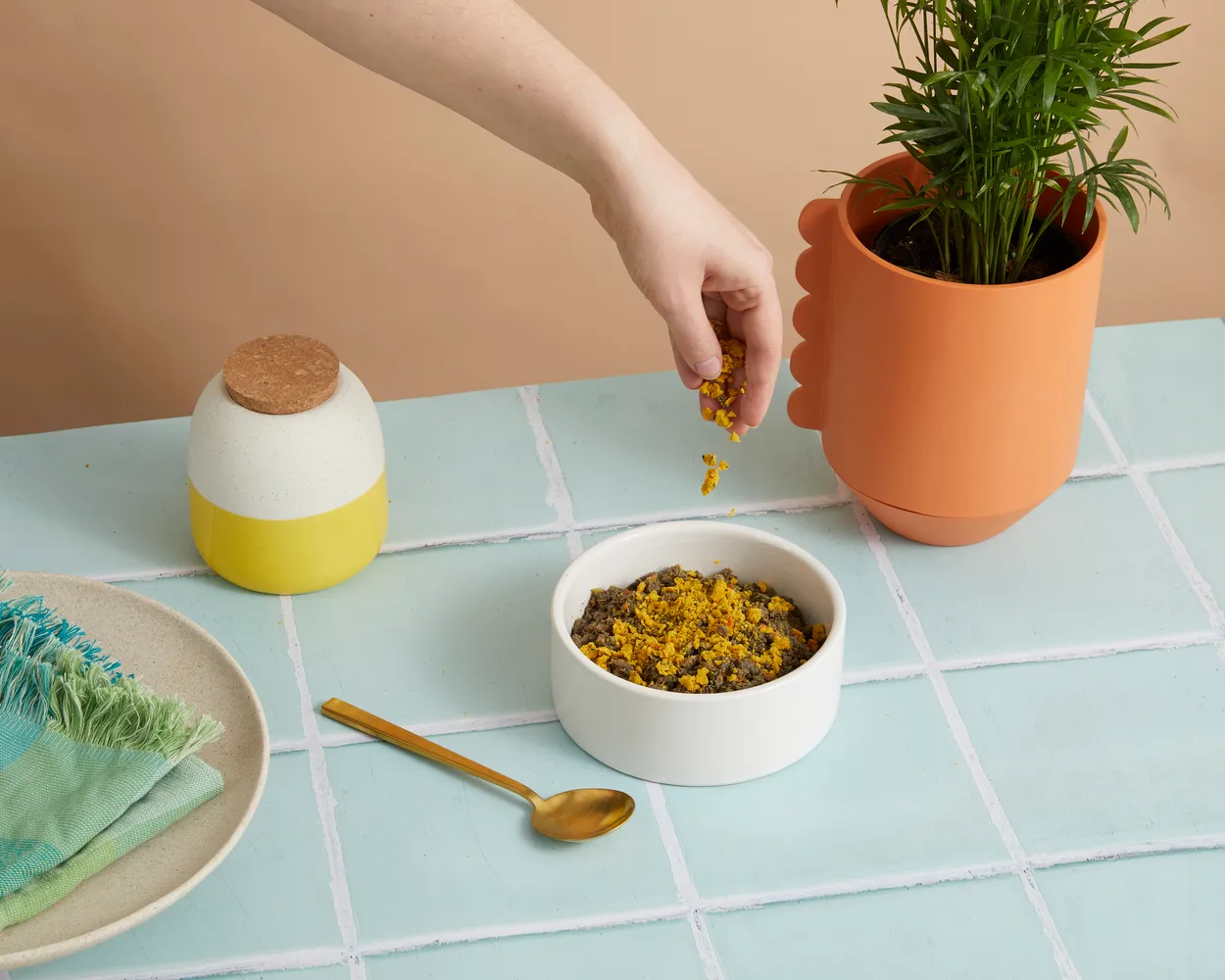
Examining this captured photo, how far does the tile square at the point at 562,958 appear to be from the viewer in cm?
73

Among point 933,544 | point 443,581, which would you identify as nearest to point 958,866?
point 933,544

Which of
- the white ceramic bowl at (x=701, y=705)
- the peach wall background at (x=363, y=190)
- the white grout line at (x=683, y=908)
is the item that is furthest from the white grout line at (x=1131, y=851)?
the peach wall background at (x=363, y=190)

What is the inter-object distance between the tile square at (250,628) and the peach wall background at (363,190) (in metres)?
1.17

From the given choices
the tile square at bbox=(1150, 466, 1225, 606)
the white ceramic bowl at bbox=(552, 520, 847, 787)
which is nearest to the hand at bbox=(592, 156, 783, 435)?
→ the white ceramic bowl at bbox=(552, 520, 847, 787)

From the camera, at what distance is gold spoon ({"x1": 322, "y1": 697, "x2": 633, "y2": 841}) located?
0.80 meters

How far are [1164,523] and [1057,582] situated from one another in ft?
0.36

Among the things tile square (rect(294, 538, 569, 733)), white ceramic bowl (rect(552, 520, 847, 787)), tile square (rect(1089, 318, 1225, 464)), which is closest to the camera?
white ceramic bowl (rect(552, 520, 847, 787))

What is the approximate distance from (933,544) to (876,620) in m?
0.10

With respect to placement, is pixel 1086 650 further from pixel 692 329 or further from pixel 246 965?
pixel 246 965

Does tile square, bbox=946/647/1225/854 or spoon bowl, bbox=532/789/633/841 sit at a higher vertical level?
tile square, bbox=946/647/1225/854

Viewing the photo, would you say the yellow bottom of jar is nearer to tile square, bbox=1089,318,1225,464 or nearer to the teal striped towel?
the teal striped towel

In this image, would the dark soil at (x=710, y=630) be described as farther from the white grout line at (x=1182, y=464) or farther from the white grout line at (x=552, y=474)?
the white grout line at (x=1182, y=464)

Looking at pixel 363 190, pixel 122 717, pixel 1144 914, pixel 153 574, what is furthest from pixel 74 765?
pixel 363 190

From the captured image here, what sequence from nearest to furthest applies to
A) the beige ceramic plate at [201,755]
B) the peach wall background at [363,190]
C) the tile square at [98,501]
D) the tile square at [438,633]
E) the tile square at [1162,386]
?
the beige ceramic plate at [201,755] → the tile square at [438,633] → the tile square at [98,501] → the tile square at [1162,386] → the peach wall background at [363,190]
